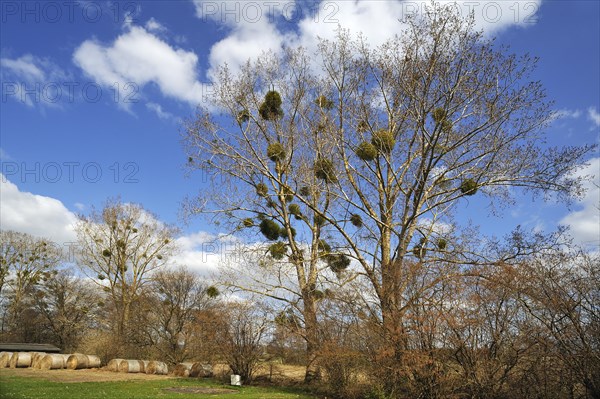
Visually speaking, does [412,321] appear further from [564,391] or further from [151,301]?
[151,301]

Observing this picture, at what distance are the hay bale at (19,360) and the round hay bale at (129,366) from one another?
5.65 meters

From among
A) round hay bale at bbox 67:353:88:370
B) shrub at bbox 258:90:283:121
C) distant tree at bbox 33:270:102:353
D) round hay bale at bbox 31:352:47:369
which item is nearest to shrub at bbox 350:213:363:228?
shrub at bbox 258:90:283:121

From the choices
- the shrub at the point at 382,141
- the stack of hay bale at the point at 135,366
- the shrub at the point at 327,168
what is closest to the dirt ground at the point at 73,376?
the stack of hay bale at the point at 135,366

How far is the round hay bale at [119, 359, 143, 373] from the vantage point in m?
26.3

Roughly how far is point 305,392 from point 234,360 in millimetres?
5219

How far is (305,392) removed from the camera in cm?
1791

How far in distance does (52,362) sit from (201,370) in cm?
918

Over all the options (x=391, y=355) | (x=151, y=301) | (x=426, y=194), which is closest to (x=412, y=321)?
(x=391, y=355)

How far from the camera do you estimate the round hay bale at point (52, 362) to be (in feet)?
86.5

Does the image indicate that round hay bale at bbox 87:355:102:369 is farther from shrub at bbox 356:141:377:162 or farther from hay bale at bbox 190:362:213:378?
shrub at bbox 356:141:377:162

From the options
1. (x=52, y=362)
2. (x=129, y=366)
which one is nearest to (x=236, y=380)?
(x=129, y=366)

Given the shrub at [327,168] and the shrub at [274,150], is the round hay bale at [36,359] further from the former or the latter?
the shrub at [327,168]

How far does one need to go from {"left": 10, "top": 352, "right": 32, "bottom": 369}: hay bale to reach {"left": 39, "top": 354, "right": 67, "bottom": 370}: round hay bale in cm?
111

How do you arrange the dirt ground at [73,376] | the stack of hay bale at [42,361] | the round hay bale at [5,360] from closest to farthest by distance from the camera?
the dirt ground at [73,376], the stack of hay bale at [42,361], the round hay bale at [5,360]
